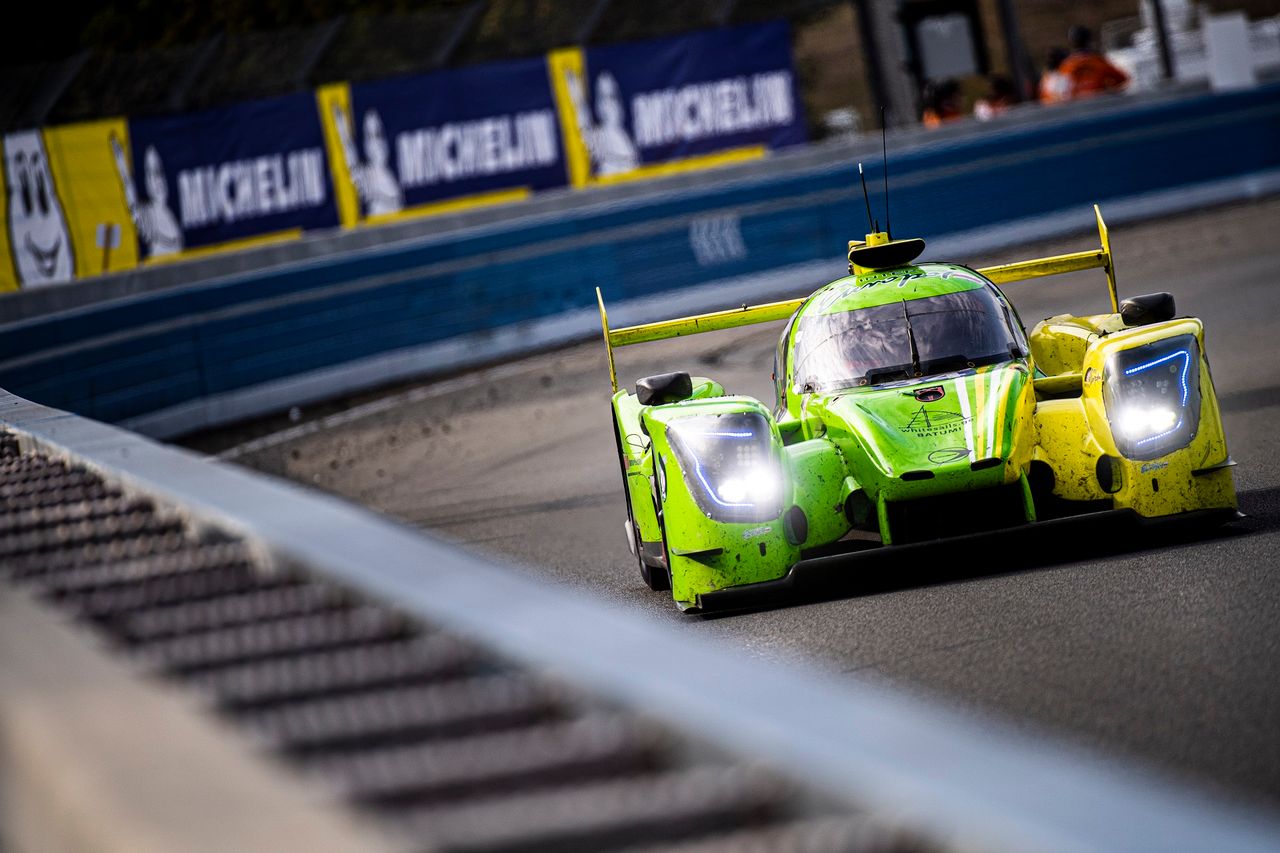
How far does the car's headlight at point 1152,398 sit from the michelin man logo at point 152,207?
11944mm

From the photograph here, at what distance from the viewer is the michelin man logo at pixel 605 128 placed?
19.2 m

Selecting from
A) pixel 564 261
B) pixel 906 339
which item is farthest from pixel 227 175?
pixel 906 339

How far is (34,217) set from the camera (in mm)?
15492

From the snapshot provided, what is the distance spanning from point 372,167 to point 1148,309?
483 inches

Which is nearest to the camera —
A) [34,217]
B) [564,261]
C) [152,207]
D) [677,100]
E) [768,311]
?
[768,311]

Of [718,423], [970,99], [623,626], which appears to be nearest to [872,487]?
[718,423]

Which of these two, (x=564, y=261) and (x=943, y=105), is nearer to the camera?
(x=564, y=261)

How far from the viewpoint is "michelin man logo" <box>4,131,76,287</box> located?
15.3 meters

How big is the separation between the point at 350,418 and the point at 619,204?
4.74 meters

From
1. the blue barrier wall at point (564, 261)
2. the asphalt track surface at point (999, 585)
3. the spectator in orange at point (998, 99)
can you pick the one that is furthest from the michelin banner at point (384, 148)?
the asphalt track surface at point (999, 585)

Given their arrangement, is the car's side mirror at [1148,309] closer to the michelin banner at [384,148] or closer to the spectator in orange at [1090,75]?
the michelin banner at [384,148]

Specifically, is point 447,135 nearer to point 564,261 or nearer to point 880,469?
point 564,261

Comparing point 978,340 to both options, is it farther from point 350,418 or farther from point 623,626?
A: point 350,418

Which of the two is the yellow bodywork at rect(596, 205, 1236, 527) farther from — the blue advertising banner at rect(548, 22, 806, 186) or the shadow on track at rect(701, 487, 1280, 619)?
the blue advertising banner at rect(548, 22, 806, 186)
